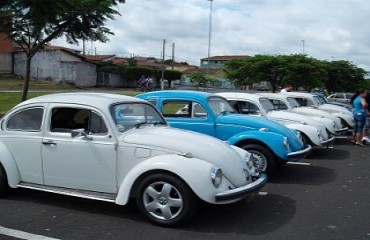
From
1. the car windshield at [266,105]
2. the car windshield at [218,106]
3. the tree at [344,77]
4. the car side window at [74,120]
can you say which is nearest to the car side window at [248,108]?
the car windshield at [266,105]

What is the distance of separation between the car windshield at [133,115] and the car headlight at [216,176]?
138 centimetres

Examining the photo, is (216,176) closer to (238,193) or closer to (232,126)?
(238,193)

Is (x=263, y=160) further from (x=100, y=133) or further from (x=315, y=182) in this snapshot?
(x=100, y=133)

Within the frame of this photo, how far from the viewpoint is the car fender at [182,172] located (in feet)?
16.7

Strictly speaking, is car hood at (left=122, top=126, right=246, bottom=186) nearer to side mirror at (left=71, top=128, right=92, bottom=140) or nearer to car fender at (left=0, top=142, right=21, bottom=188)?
side mirror at (left=71, top=128, right=92, bottom=140)

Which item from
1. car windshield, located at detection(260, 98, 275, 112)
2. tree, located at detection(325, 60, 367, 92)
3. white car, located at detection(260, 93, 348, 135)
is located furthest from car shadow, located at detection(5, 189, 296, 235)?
tree, located at detection(325, 60, 367, 92)

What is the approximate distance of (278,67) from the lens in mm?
25516

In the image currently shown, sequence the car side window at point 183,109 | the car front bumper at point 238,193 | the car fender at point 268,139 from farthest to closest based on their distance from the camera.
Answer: the car side window at point 183,109 → the car fender at point 268,139 → the car front bumper at point 238,193

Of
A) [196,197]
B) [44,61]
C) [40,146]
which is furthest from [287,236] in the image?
[44,61]

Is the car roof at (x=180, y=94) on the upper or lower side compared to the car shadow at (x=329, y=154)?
upper

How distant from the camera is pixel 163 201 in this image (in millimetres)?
5305

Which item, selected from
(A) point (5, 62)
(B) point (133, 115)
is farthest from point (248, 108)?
(A) point (5, 62)

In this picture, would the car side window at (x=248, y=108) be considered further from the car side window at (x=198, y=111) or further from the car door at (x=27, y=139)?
the car door at (x=27, y=139)

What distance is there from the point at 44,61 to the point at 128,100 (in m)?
42.8
